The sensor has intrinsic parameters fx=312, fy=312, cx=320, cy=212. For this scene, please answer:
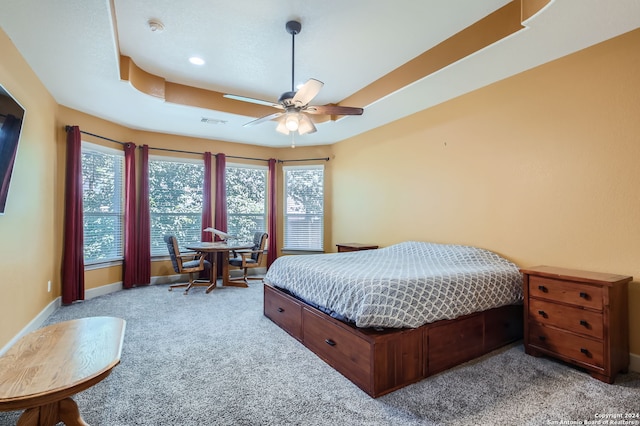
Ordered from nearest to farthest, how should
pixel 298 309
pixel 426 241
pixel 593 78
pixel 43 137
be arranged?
pixel 593 78
pixel 298 309
pixel 43 137
pixel 426 241

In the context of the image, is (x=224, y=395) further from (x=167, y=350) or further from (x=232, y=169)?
(x=232, y=169)

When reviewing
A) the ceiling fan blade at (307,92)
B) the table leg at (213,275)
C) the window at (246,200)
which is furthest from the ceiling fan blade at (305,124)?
the window at (246,200)

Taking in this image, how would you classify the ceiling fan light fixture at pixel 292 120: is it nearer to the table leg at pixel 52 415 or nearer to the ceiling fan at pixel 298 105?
the ceiling fan at pixel 298 105

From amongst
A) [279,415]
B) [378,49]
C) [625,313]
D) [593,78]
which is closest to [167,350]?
[279,415]

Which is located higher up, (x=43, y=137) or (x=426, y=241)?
(x=43, y=137)

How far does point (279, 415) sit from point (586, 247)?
2.84m

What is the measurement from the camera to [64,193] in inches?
166

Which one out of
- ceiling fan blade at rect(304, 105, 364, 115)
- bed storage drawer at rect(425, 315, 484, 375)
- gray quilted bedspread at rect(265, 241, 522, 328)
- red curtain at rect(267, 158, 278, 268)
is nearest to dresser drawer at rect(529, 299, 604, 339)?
gray quilted bedspread at rect(265, 241, 522, 328)

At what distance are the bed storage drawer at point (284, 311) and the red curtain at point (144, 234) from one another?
274 cm

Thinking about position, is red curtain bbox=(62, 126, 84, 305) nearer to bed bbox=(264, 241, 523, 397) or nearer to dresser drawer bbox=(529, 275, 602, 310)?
bed bbox=(264, 241, 523, 397)

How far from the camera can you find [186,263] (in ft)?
16.9

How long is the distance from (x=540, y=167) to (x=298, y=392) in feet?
9.80

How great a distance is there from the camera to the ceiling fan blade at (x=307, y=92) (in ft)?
8.57

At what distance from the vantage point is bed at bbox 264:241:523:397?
2.17 meters
